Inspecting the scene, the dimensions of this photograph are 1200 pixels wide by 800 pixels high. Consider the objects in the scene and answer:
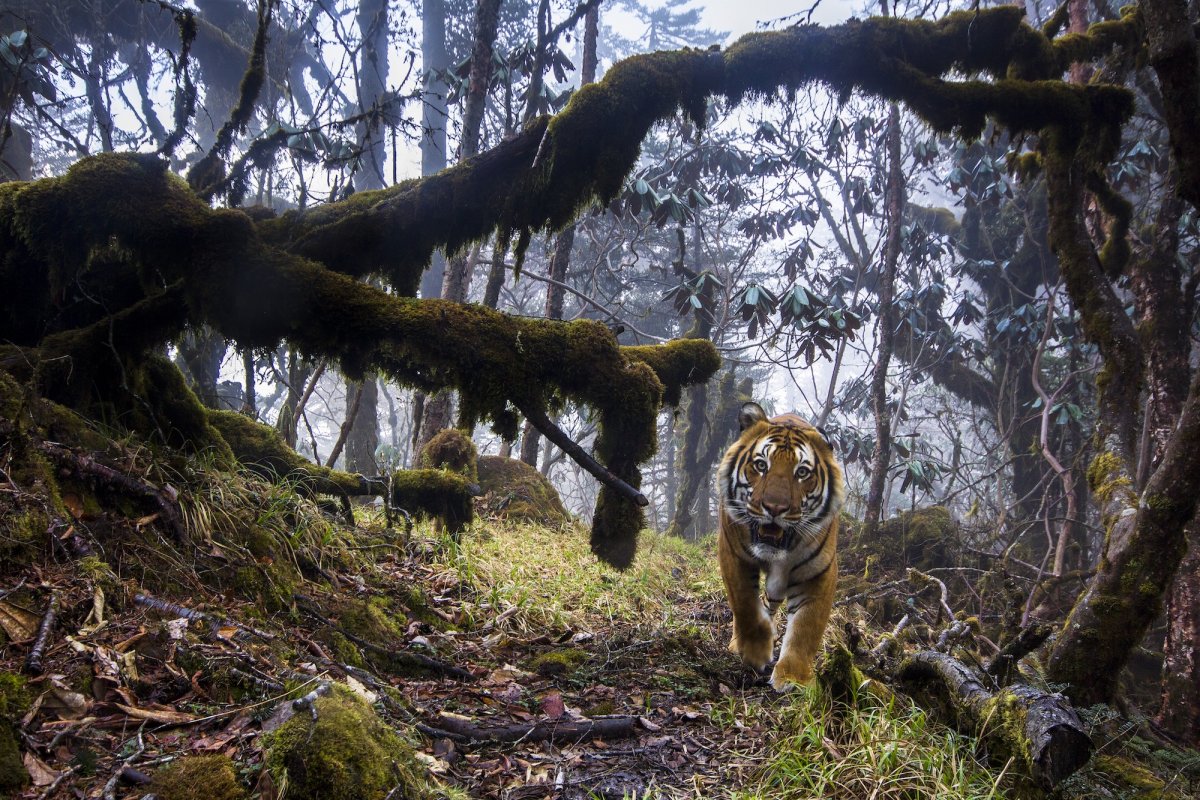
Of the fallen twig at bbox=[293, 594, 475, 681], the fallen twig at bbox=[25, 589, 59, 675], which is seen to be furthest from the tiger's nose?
the fallen twig at bbox=[25, 589, 59, 675]

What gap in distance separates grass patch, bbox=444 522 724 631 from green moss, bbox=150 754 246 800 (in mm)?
3158

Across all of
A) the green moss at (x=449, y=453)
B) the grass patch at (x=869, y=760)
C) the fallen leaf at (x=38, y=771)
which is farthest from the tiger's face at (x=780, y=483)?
the green moss at (x=449, y=453)

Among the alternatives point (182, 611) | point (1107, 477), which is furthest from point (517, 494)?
point (182, 611)

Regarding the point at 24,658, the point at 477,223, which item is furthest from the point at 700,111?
the point at 24,658

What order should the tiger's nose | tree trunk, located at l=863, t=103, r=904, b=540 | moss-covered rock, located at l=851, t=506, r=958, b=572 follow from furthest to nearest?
tree trunk, located at l=863, t=103, r=904, b=540 < moss-covered rock, located at l=851, t=506, r=958, b=572 < the tiger's nose

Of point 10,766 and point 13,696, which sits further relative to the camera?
point 13,696

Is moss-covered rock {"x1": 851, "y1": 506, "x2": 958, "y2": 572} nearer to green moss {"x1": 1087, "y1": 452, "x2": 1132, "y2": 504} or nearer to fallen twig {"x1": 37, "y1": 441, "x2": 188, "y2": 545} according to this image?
green moss {"x1": 1087, "y1": 452, "x2": 1132, "y2": 504}

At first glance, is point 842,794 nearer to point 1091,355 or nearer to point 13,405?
point 13,405

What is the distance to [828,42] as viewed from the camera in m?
5.65

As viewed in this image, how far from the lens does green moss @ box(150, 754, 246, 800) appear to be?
2053 mm

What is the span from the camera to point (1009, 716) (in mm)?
2787

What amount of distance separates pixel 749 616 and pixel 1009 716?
2.16 metres

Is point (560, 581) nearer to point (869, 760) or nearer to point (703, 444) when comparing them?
point (869, 760)

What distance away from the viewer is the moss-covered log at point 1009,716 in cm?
252
